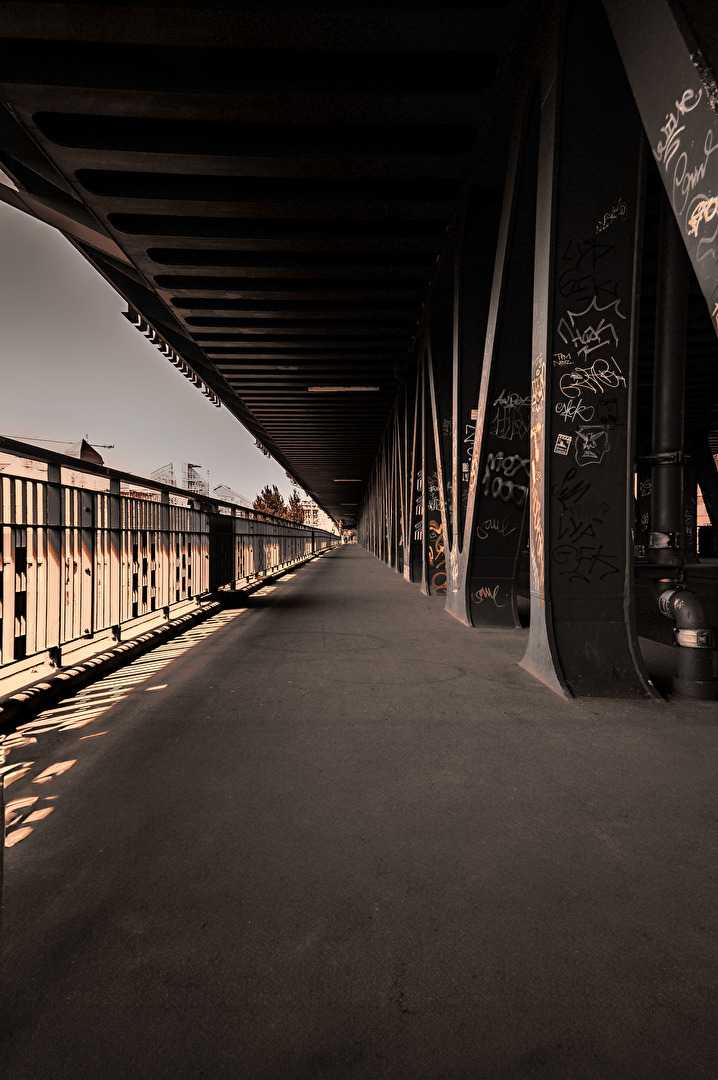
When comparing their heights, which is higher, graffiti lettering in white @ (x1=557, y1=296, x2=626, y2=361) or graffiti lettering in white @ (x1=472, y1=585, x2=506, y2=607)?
graffiti lettering in white @ (x1=557, y1=296, x2=626, y2=361)

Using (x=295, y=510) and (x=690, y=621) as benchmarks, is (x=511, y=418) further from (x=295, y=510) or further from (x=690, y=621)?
(x=295, y=510)

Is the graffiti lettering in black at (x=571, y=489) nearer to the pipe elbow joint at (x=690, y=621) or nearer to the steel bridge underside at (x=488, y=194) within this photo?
the steel bridge underside at (x=488, y=194)

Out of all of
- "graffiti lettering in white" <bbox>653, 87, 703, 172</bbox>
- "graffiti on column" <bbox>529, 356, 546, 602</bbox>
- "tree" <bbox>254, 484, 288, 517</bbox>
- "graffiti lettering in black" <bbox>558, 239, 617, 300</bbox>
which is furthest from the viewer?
"tree" <bbox>254, 484, 288, 517</bbox>

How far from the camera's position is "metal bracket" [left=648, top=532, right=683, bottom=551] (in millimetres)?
4582

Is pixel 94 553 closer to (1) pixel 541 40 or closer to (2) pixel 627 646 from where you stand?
(2) pixel 627 646

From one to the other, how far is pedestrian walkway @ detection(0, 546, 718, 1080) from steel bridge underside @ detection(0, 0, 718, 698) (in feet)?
5.53

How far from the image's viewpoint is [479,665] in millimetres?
5180

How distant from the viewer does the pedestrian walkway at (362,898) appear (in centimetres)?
130

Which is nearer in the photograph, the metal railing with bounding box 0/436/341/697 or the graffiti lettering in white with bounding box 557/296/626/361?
the metal railing with bounding box 0/436/341/697

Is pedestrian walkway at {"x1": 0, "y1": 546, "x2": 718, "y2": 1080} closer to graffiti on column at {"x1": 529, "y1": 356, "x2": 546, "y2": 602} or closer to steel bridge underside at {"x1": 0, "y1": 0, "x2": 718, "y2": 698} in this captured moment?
graffiti on column at {"x1": 529, "y1": 356, "x2": 546, "y2": 602}

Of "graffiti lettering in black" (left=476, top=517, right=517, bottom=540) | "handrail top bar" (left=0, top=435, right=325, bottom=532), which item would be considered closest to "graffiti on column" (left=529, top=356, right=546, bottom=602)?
"graffiti lettering in black" (left=476, top=517, right=517, bottom=540)

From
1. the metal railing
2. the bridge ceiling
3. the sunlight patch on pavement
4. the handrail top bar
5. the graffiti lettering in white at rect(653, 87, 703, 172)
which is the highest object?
the bridge ceiling

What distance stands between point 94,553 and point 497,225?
253 inches

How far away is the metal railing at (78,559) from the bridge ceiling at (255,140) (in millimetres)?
3335
